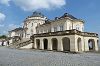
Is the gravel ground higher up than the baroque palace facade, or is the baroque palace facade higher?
the baroque palace facade

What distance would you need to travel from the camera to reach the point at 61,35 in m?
31.3

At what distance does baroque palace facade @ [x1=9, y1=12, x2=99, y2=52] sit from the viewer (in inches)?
1185

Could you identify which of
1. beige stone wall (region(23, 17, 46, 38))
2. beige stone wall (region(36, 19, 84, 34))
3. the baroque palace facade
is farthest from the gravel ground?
beige stone wall (region(23, 17, 46, 38))

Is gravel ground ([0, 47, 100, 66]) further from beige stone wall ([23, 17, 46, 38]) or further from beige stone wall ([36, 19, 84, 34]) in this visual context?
beige stone wall ([23, 17, 46, 38])

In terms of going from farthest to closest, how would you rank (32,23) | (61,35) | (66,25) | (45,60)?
(32,23) < (66,25) < (61,35) < (45,60)

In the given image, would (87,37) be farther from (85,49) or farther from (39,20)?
(39,20)

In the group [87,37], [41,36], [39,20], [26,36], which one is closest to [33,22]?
[39,20]

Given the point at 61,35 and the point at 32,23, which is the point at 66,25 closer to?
the point at 61,35

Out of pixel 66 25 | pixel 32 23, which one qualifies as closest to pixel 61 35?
pixel 66 25

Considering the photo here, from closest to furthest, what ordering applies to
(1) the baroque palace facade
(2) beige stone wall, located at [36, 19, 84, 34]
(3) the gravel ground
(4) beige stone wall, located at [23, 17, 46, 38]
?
(3) the gravel ground, (1) the baroque palace facade, (2) beige stone wall, located at [36, 19, 84, 34], (4) beige stone wall, located at [23, 17, 46, 38]

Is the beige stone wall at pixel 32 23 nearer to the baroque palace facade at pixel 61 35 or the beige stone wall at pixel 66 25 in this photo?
the baroque palace facade at pixel 61 35

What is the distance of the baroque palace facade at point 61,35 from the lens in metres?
30.1

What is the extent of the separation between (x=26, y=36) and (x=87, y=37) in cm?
3179

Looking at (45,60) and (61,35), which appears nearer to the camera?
(45,60)
